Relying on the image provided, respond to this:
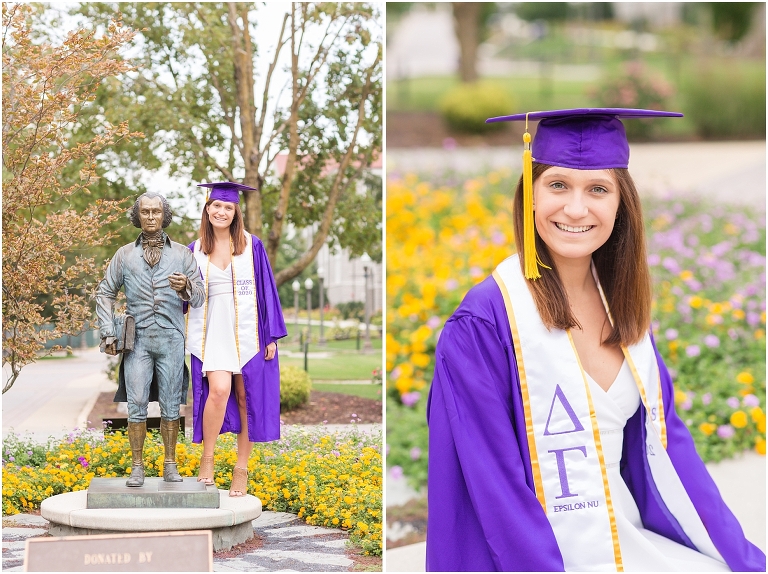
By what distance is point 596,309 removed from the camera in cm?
254

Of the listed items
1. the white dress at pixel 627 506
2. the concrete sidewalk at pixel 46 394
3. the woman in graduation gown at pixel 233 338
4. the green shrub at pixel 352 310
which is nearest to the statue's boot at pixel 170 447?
the woman in graduation gown at pixel 233 338

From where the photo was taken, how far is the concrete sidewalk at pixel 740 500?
360cm

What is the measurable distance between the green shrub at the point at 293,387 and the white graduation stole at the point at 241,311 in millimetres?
463

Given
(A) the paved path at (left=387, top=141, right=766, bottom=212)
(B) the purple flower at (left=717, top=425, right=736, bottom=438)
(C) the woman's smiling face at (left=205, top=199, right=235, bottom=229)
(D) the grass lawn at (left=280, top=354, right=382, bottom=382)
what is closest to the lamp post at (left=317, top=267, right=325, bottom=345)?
(D) the grass lawn at (left=280, top=354, right=382, bottom=382)

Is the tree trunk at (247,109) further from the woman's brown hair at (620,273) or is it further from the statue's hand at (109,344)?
the woman's brown hair at (620,273)

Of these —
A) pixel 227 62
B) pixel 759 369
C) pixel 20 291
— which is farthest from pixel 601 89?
pixel 20 291

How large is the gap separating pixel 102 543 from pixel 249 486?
3.00ft

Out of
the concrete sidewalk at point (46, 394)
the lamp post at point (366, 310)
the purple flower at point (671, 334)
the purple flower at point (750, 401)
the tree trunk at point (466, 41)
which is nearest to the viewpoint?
the concrete sidewalk at point (46, 394)

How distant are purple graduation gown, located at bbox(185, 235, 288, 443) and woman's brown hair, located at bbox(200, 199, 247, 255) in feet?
0.24

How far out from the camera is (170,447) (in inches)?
132

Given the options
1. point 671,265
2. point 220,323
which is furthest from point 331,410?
point 671,265

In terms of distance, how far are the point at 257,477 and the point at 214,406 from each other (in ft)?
1.40

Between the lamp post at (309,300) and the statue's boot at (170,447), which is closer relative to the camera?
the statue's boot at (170,447)

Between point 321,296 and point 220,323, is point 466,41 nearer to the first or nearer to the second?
point 321,296
